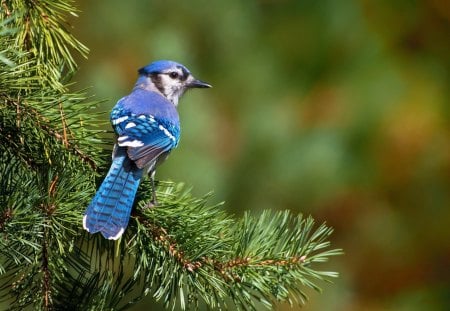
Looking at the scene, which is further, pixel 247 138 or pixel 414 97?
pixel 414 97

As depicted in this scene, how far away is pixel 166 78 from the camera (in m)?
→ 3.21

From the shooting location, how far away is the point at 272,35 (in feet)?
18.3

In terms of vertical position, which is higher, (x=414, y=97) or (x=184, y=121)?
(x=414, y=97)

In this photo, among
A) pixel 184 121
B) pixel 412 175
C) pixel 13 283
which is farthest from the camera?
pixel 412 175

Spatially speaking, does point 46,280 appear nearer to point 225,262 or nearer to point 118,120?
point 225,262

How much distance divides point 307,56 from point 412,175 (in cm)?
94

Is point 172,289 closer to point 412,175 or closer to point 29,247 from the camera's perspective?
point 29,247

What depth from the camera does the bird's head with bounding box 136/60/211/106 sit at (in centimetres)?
319

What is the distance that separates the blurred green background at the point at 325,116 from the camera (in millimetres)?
4742

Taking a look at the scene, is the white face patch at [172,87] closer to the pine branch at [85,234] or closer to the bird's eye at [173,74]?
the bird's eye at [173,74]

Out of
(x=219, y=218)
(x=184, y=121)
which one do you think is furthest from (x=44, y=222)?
(x=184, y=121)

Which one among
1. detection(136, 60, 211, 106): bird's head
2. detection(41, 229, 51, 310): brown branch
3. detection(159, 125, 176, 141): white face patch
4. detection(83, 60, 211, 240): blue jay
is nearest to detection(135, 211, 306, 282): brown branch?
detection(83, 60, 211, 240): blue jay

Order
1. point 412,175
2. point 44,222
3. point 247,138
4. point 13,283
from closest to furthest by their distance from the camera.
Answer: point 44,222
point 13,283
point 247,138
point 412,175

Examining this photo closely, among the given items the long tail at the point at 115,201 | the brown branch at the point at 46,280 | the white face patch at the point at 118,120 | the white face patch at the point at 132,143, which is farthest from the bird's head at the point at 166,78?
the brown branch at the point at 46,280
